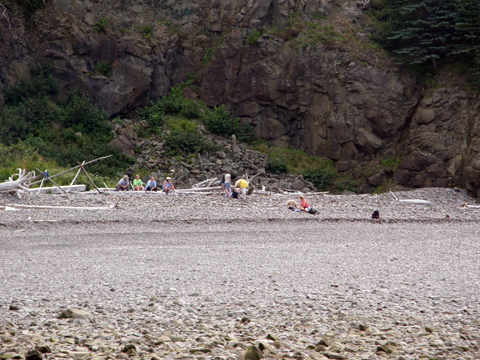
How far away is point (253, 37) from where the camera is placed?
34.8 m

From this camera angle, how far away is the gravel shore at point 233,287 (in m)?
4.31

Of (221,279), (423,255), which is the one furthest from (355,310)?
(423,255)

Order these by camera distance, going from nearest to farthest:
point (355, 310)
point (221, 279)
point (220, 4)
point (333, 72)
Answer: point (355, 310)
point (221, 279)
point (333, 72)
point (220, 4)

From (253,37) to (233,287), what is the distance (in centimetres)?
3080

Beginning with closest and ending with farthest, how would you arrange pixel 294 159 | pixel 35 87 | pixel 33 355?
pixel 33 355 → pixel 35 87 → pixel 294 159

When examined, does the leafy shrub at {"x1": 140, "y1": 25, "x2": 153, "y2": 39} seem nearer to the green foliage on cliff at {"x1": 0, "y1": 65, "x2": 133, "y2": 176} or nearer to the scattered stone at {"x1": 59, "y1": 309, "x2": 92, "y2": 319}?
the green foliage on cliff at {"x1": 0, "y1": 65, "x2": 133, "y2": 176}

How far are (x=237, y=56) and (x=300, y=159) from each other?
30.5ft

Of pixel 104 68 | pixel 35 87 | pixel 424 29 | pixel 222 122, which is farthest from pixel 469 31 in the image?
pixel 35 87

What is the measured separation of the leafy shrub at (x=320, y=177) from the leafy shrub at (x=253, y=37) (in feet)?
35.5

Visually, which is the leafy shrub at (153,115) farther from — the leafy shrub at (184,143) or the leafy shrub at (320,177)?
the leafy shrub at (320,177)

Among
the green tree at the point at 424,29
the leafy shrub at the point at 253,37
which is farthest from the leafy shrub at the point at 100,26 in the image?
the green tree at the point at 424,29

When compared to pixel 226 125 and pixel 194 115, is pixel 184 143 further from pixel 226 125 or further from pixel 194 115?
pixel 194 115

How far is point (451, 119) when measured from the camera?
29547mm

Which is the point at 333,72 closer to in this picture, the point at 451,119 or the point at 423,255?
the point at 451,119
